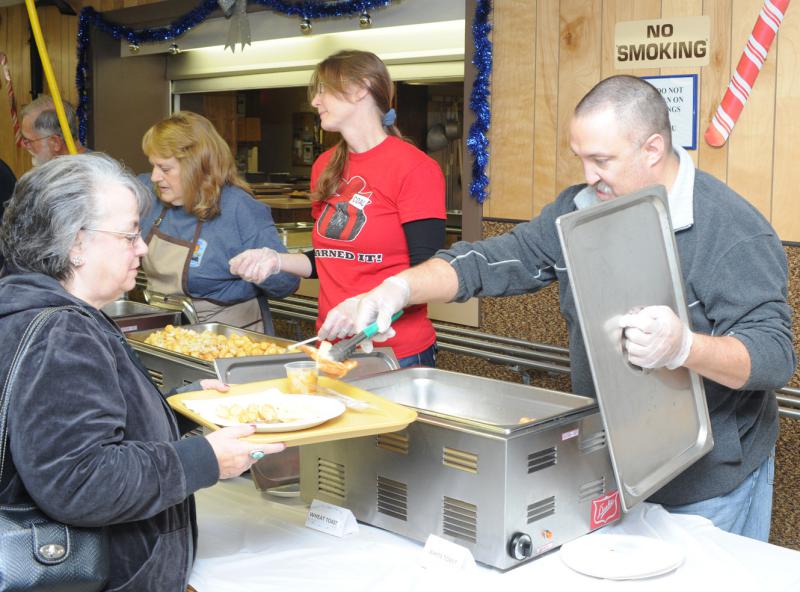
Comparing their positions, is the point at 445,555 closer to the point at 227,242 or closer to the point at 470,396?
the point at 470,396

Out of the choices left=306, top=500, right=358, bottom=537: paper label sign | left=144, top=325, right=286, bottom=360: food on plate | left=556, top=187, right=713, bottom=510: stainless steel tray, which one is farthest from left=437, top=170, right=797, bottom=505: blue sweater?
left=144, top=325, right=286, bottom=360: food on plate

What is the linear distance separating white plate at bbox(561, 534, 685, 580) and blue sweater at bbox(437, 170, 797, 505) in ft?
0.90

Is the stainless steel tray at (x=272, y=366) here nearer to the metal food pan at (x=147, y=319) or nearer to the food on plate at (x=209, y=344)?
the food on plate at (x=209, y=344)

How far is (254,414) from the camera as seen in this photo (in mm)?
1814

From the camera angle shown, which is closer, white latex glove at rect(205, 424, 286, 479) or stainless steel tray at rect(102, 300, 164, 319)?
white latex glove at rect(205, 424, 286, 479)

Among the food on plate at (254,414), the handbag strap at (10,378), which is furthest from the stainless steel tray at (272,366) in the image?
the handbag strap at (10,378)

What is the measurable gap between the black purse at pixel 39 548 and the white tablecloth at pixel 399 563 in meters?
0.29

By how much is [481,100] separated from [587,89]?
50 centimetres

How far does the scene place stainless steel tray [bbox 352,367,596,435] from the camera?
212cm

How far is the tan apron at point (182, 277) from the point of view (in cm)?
346

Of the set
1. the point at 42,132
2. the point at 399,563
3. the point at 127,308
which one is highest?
the point at 42,132

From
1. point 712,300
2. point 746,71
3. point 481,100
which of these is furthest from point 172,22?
point 712,300

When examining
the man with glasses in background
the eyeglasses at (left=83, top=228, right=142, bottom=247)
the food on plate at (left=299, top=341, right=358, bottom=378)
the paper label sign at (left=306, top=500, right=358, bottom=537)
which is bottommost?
the paper label sign at (left=306, top=500, right=358, bottom=537)

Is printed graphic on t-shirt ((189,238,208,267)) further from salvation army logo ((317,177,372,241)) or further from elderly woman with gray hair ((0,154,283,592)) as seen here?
elderly woman with gray hair ((0,154,283,592))
